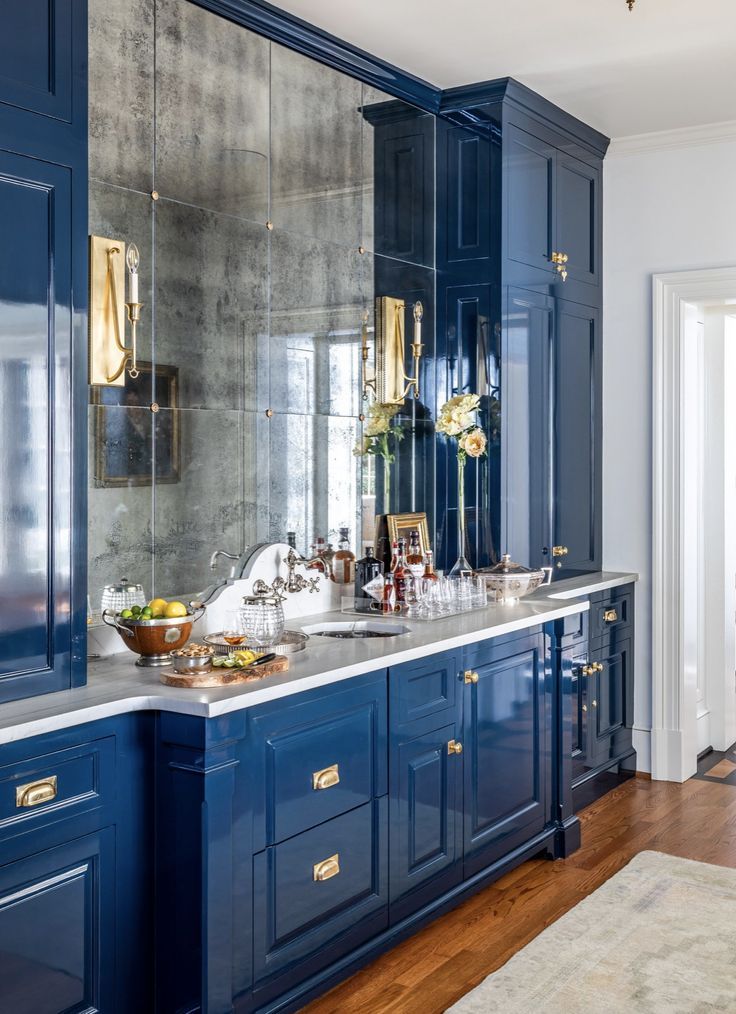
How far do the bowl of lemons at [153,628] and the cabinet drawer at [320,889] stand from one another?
555 millimetres

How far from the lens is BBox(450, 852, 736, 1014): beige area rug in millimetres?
2818

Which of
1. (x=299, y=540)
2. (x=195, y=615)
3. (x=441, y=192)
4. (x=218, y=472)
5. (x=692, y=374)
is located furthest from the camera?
(x=692, y=374)

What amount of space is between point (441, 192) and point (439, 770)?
2.28 m

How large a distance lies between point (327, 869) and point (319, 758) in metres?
0.30

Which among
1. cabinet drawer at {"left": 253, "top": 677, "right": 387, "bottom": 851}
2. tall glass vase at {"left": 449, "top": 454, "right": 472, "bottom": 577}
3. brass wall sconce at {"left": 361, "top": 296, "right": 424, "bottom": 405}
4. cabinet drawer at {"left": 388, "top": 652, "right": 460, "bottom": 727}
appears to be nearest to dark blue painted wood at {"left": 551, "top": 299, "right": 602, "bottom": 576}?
tall glass vase at {"left": 449, "top": 454, "right": 472, "bottom": 577}

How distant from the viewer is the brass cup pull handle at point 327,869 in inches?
108

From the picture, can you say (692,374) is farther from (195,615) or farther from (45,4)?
(45,4)

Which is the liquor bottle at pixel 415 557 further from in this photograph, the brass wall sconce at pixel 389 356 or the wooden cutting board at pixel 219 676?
the wooden cutting board at pixel 219 676

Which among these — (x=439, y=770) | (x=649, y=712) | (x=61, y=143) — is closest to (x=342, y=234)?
(x=61, y=143)

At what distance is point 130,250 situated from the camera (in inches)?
113

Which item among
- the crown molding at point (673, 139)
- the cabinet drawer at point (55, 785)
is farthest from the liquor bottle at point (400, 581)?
the crown molding at point (673, 139)

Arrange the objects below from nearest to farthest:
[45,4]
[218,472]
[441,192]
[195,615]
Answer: [45,4] → [195,615] → [218,472] → [441,192]

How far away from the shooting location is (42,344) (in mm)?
2383

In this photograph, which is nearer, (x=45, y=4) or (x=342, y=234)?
(x=45, y=4)
